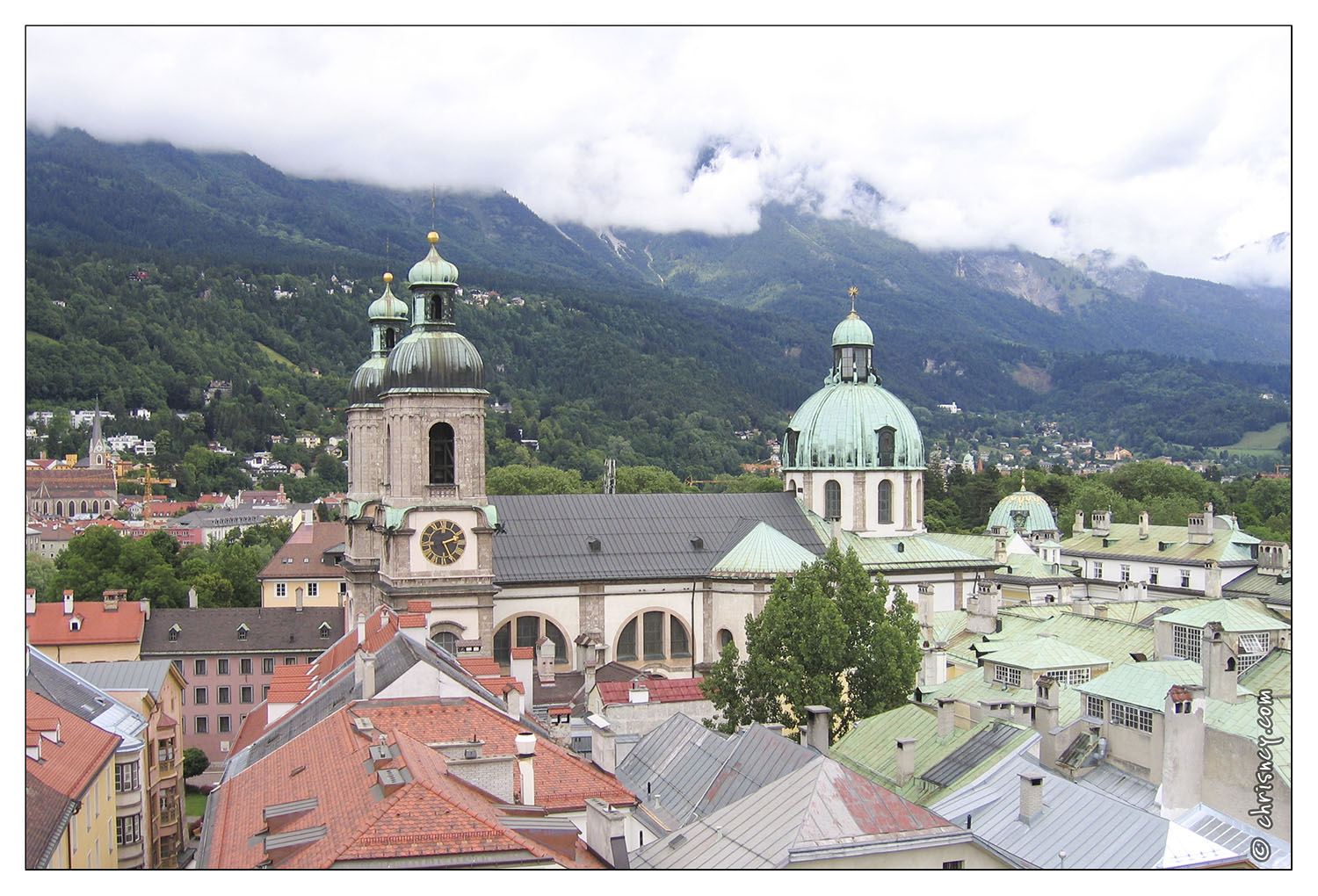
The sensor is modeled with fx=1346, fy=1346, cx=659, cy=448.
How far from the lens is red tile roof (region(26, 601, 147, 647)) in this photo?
59062mm

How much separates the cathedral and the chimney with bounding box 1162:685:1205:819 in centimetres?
2201

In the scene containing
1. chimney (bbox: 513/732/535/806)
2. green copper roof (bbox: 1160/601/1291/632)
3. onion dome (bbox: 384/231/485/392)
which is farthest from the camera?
onion dome (bbox: 384/231/485/392)

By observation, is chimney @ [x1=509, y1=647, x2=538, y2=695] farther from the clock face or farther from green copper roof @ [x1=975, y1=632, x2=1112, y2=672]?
green copper roof @ [x1=975, y1=632, x2=1112, y2=672]

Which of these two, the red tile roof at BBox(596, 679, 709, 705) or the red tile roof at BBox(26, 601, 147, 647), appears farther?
the red tile roof at BBox(26, 601, 147, 647)

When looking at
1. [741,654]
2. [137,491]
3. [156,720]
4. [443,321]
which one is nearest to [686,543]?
[741,654]

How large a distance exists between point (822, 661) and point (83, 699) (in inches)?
826

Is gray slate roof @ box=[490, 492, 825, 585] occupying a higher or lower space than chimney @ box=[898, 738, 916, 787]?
higher

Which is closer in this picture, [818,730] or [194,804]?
[818,730]

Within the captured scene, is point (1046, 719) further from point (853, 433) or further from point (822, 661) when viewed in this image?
point (853, 433)

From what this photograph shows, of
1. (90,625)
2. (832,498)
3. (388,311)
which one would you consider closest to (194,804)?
(90,625)

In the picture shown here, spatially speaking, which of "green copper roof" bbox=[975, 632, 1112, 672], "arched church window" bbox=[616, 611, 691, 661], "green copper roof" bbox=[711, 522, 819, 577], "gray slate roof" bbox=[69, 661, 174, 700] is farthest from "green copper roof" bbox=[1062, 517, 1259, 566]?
"gray slate roof" bbox=[69, 661, 174, 700]

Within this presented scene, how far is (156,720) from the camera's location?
45406 mm

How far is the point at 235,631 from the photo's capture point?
6475 cm

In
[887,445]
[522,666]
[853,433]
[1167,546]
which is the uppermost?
[853,433]
